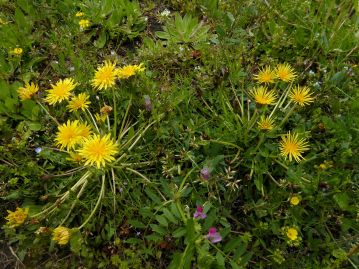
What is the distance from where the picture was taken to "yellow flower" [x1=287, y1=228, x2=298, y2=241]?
64.1 inches

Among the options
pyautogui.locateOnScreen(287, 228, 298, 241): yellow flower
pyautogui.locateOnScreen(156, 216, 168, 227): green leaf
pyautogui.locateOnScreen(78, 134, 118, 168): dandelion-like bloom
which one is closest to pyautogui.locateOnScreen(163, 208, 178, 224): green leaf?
pyautogui.locateOnScreen(156, 216, 168, 227): green leaf

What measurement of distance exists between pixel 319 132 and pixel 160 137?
87 centimetres

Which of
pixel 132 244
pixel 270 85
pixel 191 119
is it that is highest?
pixel 270 85

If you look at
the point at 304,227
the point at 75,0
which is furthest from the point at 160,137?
the point at 75,0

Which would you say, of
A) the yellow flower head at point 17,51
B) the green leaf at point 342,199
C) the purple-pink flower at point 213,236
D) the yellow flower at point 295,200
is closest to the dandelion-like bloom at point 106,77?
the yellow flower head at point 17,51

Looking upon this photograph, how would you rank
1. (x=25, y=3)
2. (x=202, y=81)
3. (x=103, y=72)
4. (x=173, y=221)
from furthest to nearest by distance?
1. (x=25, y=3)
2. (x=202, y=81)
3. (x=103, y=72)
4. (x=173, y=221)

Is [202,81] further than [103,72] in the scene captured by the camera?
Yes

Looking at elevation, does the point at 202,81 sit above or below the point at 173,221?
above

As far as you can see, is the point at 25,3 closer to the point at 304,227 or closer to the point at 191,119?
the point at 191,119

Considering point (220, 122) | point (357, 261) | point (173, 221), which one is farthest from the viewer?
point (220, 122)

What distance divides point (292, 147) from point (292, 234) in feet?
1.37

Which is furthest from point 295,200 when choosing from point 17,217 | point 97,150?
point 17,217

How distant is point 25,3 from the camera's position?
2533 millimetres

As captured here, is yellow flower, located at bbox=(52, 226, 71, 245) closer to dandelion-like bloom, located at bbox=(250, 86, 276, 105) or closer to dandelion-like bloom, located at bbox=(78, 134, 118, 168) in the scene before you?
dandelion-like bloom, located at bbox=(78, 134, 118, 168)
